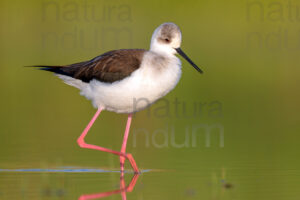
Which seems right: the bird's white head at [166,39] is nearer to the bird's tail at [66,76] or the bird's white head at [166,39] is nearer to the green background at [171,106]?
the bird's tail at [66,76]

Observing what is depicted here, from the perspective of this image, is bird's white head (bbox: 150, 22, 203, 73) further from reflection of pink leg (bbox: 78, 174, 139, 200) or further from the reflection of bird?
reflection of pink leg (bbox: 78, 174, 139, 200)

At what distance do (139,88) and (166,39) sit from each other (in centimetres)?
96

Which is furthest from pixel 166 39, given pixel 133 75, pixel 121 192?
pixel 121 192

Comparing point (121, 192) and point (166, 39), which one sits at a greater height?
point (166, 39)

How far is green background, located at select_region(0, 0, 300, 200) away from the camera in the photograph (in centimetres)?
910

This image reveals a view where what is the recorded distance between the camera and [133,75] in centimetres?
1007

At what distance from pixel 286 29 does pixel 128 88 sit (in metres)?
15.2

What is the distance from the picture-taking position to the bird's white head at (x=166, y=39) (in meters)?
10.6

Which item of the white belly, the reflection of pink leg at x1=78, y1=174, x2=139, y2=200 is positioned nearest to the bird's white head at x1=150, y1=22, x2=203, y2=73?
the white belly

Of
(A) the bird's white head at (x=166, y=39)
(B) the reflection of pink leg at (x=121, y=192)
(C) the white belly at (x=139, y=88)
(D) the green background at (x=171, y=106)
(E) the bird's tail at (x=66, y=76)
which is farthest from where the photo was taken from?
(E) the bird's tail at (x=66, y=76)

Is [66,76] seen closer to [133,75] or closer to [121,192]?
[133,75]

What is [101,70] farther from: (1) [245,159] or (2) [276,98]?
(2) [276,98]

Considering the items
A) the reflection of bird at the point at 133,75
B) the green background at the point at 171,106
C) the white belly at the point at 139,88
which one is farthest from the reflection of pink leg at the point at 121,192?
the white belly at the point at 139,88

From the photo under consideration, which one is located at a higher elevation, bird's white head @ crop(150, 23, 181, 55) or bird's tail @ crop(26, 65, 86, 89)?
bird's white head @ crop(150, 23, 181, 55)
